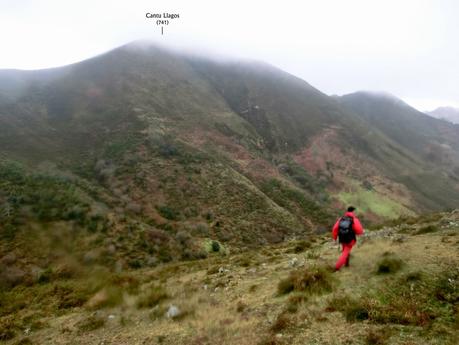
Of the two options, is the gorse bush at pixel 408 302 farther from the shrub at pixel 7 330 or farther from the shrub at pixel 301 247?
the shrub at pixel 7 330

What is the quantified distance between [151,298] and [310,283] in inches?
201

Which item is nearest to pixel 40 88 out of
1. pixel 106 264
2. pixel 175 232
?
pixel 175 232

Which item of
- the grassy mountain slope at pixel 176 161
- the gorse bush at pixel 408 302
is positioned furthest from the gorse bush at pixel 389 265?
the grassy mountain slope at pixel 176 161

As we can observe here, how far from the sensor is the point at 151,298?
9.93m

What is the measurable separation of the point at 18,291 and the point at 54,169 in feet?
70.3

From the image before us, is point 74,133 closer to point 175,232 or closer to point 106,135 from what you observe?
point 106,135

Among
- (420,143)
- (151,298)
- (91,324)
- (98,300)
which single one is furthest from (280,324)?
(420,143)

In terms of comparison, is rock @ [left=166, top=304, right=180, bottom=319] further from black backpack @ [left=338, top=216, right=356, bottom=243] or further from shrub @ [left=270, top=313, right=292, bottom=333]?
black backpack @ [left=338, top=216, right=356, bottom=243]

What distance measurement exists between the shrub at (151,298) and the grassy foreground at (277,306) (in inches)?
1.4

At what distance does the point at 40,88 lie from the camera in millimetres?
56656

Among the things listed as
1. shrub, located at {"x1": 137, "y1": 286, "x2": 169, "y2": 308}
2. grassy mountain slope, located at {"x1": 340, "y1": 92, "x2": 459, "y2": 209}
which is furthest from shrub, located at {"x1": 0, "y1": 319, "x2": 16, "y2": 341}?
grassy mountain slope, located at {"x1": 340, "y1": 92, "x2": 459, "y2": 209}

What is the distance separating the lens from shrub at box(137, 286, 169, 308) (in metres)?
9.69

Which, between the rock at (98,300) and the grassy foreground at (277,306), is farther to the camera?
the rock at (98,300)

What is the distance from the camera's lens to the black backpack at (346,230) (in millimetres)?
8648
